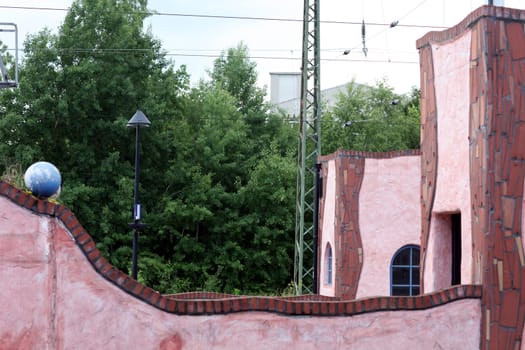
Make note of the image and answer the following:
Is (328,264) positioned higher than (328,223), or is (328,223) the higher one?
(328,223)

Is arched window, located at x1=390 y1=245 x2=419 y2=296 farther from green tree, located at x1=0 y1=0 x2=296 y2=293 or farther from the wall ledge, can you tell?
green tree, located at x1=0 y1=0 x2=296 y2=293

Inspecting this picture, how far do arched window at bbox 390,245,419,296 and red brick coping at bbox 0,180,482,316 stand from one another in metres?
9.68

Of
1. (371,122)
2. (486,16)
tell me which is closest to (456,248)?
(486,16)

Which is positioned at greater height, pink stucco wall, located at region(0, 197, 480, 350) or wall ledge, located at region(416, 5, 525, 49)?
wall ledge, located at region(416, 5, 525, 49)

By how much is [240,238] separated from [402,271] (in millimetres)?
19918

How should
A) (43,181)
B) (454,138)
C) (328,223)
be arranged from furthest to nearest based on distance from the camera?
(328,223) < (454,138) < (43,181)

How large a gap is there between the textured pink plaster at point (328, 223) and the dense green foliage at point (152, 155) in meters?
14.1

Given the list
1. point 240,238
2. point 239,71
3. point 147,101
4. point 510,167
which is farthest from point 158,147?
point 510,167

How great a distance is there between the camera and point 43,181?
9727 millimetres

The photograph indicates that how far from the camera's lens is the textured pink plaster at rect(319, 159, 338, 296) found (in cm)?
2194

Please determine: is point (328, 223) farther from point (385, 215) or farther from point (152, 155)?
point (152, 155)

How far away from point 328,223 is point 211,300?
41.8 ft

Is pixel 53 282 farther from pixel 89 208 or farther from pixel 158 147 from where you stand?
pixel 158 147

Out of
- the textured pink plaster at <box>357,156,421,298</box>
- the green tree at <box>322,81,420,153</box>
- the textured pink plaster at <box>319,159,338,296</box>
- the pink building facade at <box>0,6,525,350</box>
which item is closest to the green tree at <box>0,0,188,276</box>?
the green tree at <box>322,81,420,153</box>
